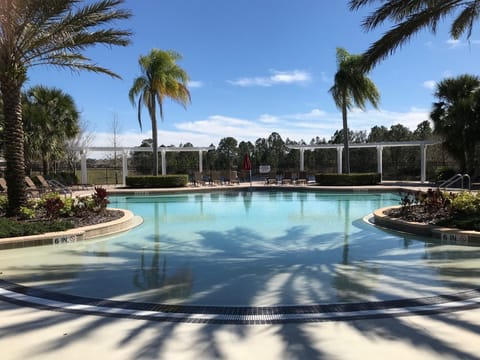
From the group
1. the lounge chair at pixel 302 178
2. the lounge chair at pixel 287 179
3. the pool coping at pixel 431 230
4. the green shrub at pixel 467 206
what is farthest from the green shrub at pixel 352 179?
the green shrub at pixel 467 206

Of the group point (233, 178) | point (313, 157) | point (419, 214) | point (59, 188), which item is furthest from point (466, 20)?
point (313, 157)

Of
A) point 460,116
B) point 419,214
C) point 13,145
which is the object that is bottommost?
point 419,214

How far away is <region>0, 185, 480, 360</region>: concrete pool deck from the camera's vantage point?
110 inches

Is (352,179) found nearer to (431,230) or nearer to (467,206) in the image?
(467,206)

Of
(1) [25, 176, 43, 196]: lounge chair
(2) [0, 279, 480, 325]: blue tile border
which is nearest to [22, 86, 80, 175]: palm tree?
(1) [25, 176, 43, 196]: lounge chair

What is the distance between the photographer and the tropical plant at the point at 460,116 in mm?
18062

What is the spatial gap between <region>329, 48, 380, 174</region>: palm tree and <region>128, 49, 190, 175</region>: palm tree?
793 centimetres

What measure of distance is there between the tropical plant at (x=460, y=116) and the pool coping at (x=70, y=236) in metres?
16.0

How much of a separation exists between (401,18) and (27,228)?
28.8 ft

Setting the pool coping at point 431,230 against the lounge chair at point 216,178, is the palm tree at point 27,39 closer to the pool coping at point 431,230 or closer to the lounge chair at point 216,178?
the pool coping at point 431,230

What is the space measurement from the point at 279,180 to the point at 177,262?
63.9ft

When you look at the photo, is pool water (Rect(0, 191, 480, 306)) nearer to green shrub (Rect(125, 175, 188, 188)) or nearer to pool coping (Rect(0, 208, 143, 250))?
pool coping (Rect(0, 208, 143, 250))

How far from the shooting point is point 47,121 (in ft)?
65.8

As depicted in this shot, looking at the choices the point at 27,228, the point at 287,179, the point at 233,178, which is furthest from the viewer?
the point at 233,178
